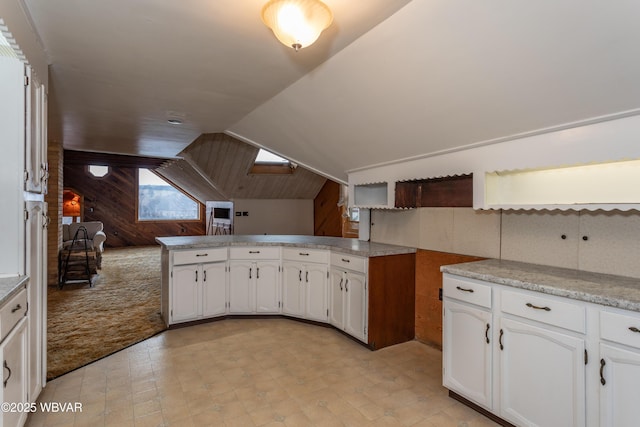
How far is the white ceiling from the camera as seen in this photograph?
1.57m

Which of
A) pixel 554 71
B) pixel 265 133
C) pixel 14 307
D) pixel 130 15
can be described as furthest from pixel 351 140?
pixel 14 307

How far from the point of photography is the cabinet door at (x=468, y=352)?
2.01m

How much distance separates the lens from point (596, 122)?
179 centimetres

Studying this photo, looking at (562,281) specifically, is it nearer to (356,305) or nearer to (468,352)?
(468,352)

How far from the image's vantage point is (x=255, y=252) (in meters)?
3.78

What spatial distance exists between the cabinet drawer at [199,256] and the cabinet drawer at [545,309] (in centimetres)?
276

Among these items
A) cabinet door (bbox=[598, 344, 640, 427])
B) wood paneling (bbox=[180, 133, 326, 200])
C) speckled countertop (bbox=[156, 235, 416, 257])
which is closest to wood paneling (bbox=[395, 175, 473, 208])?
speckled countertop (bbox=[156, 235, 416, 257])

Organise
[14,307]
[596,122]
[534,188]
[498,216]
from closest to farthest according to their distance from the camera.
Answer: [14,307]
[596,122]
[534,188]
[498,216]

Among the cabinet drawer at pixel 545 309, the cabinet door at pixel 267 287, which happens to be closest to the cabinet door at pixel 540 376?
the cabinet drawer at pixel 545 309

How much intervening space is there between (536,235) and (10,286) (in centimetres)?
310

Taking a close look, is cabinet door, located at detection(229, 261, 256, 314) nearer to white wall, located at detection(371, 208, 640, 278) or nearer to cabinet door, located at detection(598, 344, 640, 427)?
white wall, located at detection(371, 208, 640, 278)

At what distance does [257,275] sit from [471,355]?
7.77ft

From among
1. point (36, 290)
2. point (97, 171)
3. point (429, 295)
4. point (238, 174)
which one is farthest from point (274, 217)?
point (36, 290)

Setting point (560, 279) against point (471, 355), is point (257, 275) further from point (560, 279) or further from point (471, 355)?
point (560, 279)
